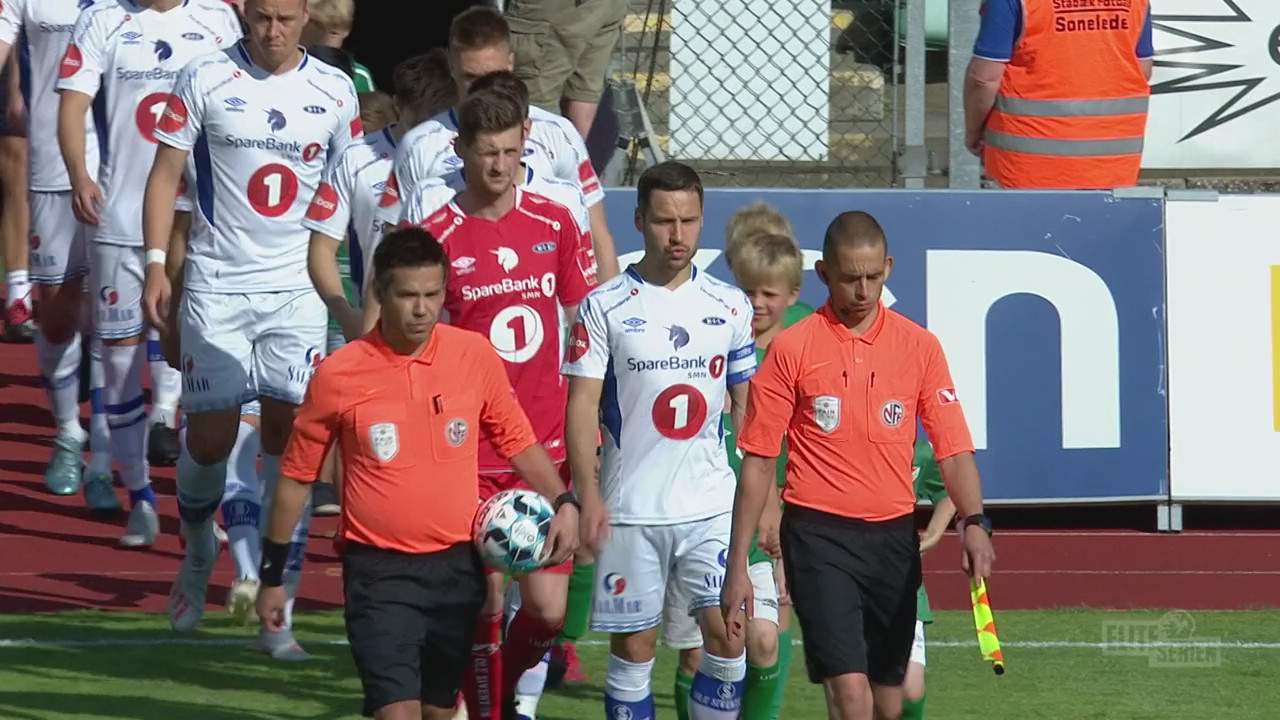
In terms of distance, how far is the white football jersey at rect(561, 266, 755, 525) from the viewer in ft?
21.5

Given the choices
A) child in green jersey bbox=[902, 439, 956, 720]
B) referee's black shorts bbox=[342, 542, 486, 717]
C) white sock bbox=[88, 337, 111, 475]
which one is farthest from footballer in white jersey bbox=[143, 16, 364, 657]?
child in green jersey bbox=[902, 439, 956, 720]

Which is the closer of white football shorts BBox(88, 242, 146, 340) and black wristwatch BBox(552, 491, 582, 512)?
black wristwatch BBox(552, 491, 582, 512)

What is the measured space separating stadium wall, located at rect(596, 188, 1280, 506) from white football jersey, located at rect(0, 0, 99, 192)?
2606 millimetres

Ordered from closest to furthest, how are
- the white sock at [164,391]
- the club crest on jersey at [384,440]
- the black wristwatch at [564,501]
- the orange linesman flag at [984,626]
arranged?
the orange linesman flag at [984,626] → the club crest on jersey at [384,440] → the black wristwatch at [564,501] → the white sock at [164,391]

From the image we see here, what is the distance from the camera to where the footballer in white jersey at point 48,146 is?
10102 millimetres

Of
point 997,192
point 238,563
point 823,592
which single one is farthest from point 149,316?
point 997,192

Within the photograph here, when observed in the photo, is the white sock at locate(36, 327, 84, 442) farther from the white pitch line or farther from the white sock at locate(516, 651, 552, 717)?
the white sock at locate(516, 651, 552, 717)

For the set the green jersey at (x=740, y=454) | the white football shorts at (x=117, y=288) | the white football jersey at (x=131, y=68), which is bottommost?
the green jersey at (x=740, y=454)

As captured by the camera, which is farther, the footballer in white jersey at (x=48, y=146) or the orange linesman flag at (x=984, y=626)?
Result: the footballer in white jersey at (x=48, y=146)

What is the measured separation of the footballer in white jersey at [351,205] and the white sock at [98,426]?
2403 mm

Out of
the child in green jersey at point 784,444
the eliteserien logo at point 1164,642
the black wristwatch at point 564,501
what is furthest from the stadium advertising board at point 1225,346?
the black wristwatch at point 564,501

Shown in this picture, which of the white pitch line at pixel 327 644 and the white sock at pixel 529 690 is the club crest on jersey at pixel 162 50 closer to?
the white pitch line at pixel 327 644

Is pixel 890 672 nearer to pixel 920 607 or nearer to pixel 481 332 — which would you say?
pixel 920 607

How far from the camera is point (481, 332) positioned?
22.8 ft
